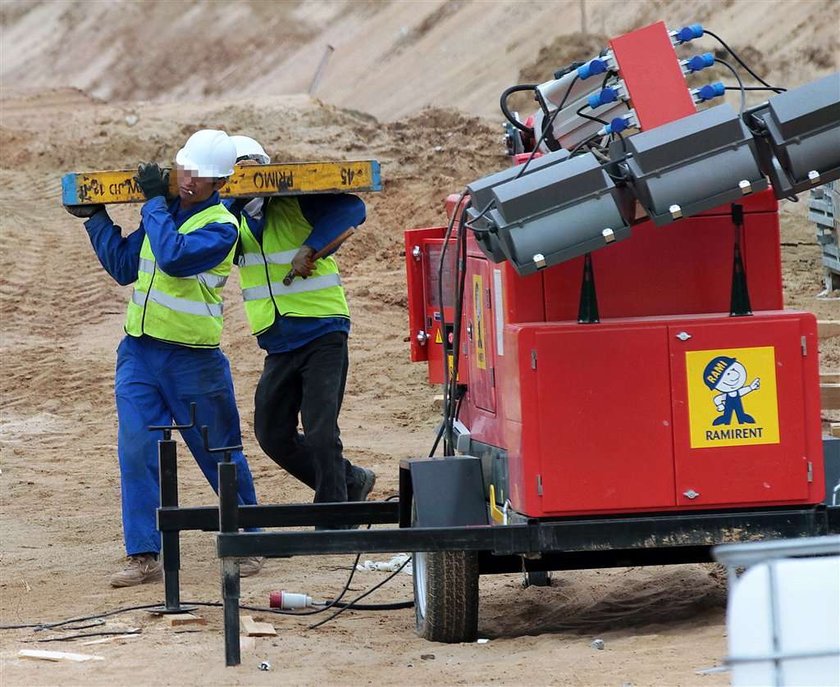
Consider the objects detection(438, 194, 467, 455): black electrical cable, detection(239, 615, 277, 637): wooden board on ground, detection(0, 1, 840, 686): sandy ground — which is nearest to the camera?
detection(0, 1, 840, 686): sandy ground

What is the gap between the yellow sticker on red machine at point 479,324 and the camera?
6.20m

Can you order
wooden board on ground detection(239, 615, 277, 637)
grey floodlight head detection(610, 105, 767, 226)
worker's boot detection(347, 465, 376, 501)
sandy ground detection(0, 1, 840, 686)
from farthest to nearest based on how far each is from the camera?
worker's boot detection(347, 465, 376, 501) < wooden board on ground detection(239, 615, 277, 637) < sandy ground detection(0, 1, 840, 686) < grey floodlight head detection(610, 105, 767, 226)

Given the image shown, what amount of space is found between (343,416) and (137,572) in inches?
219

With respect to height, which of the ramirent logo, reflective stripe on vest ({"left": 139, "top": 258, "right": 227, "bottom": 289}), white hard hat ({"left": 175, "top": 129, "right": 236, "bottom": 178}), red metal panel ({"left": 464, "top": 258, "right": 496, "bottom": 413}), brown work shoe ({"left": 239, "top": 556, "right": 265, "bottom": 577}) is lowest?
brown work shoe ({"left": 239, "top": 556, "right": 265, "bottom": 577})

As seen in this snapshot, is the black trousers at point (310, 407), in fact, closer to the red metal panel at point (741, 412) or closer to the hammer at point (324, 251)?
the hammer at point (324, 251)

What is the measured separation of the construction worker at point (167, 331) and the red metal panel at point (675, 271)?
2.10m

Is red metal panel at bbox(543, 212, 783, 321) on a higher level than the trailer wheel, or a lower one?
higher

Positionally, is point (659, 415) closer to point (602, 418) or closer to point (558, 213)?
point (602, 418)

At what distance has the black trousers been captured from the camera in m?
7.60

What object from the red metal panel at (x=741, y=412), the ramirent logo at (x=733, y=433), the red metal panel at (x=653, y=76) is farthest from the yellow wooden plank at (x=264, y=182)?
the ramirent logo at (x=733, y=433)

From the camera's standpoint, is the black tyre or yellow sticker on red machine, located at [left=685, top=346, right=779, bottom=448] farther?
the black tyre

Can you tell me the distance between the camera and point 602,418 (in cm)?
555

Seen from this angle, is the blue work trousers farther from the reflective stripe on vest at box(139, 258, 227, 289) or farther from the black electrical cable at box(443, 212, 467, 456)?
the black electrical cable at box(443, 212, 467, 456)

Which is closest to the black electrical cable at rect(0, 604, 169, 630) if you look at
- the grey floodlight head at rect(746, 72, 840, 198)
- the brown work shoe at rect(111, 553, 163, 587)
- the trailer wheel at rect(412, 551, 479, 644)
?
the brown work shoe at rect(111, 553, 163, 587)
